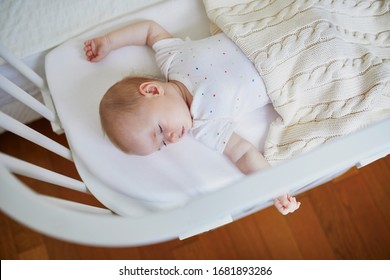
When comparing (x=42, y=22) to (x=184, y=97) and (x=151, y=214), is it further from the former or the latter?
(x=151, y=214)

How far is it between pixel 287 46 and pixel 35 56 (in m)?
0.57

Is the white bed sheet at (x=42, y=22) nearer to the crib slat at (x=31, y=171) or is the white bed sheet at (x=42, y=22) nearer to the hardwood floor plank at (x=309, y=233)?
the crib slat at (x=31, y=171)

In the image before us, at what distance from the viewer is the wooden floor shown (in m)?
1.11

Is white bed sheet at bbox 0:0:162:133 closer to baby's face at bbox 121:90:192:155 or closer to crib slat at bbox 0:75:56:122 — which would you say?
crib slat at bbox 0:75:56:122

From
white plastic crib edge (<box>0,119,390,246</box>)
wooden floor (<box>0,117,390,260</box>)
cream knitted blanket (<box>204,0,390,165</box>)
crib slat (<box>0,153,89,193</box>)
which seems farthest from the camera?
wooden floor (<box>0,117,390,260</box>)

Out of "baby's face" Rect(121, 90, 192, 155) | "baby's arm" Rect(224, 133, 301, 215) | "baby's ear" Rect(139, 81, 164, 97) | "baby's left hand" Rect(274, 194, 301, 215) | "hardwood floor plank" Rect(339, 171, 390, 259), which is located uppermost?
"baby's ear" Rect(139, 81, 164, 97)

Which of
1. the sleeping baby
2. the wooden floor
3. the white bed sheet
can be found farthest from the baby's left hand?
the white bed sheet

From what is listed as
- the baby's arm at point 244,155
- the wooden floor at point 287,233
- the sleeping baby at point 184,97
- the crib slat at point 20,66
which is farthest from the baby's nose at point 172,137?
the wooden floor at point 287,233

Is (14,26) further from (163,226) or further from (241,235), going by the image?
(241,235)

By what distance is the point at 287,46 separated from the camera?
0.77 metres

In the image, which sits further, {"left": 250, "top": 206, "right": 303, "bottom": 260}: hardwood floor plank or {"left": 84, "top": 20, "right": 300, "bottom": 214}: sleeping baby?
{"left": 250, "top": 206, "right": 303, "bottom": 260}: hardwood floor plank

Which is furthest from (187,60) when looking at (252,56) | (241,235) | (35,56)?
(241,235)

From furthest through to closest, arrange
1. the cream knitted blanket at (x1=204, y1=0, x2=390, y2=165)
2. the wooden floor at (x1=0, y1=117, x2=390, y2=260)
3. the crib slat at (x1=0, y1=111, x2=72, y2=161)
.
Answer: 1. the wooden floor at (x1=0, y1=117, x2=390, y2=260)
2. the cream knitted blanket at (x1=204, y1=0, x2=390, y2=165)
3. the crib slat at (x1=0, y1=111, x2=72, y2=161)

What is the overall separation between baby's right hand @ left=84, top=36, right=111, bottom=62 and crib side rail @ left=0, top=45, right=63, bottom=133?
0.13m
